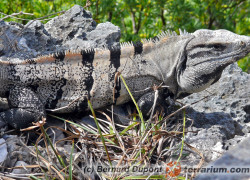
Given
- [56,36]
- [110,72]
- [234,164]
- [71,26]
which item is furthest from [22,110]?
[234,164]

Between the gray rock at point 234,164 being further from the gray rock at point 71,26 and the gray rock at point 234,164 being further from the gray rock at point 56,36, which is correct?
the gray rock at point 71,26

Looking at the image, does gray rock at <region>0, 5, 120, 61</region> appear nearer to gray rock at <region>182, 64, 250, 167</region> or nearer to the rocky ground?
the rocky ground

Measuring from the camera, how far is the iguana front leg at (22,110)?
3648mm

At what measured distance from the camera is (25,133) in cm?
368

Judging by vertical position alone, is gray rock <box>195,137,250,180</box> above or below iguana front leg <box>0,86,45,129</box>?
above

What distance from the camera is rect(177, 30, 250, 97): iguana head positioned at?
149 inches

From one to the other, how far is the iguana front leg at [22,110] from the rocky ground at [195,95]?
11cm

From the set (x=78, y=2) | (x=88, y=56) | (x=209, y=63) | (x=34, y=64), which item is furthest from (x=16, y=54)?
(x=78, y=2)

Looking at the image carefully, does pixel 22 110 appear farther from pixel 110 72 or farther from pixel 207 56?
pixel 207 56

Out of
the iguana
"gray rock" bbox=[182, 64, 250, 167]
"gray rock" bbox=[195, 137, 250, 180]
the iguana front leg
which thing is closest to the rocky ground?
"gray rock" bbox=[182, 64, 250, 167]

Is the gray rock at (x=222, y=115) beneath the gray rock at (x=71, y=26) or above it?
beneath

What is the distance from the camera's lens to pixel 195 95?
15.5ft

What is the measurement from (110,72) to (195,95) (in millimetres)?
1345

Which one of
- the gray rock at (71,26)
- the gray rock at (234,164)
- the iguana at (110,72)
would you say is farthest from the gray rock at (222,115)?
the gray rock at (71,26)
